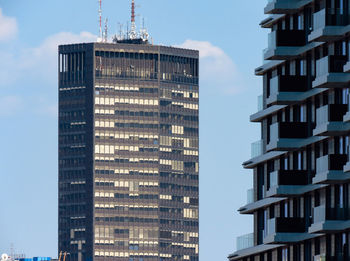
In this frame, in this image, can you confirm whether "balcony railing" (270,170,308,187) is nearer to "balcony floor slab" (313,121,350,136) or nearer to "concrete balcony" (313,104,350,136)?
"concrete balcony" (313,104,350,136)

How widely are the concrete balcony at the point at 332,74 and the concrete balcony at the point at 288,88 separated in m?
7.42

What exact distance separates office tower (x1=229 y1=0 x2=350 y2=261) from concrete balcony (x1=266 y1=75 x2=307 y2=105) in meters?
0.08

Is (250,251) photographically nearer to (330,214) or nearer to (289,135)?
(289,135)

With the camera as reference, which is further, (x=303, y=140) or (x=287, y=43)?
(x=287, y=43)

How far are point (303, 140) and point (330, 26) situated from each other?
36.8 feet

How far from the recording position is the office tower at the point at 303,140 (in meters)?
139

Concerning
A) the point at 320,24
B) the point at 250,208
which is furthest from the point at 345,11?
the point at 250,208

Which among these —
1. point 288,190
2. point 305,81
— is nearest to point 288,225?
point 288,190

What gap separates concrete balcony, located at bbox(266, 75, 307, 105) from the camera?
149250 millimetres

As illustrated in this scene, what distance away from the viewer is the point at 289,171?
14788cm

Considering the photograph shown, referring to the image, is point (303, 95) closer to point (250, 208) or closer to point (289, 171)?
point (289, 171)

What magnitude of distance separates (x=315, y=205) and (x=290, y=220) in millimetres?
4095

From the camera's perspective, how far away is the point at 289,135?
488 feet

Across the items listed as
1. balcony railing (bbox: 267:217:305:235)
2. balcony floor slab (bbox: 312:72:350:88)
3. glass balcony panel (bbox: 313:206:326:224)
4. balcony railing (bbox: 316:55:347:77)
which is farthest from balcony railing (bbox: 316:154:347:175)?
balcony railing (bbox: 267:217:305:235)
